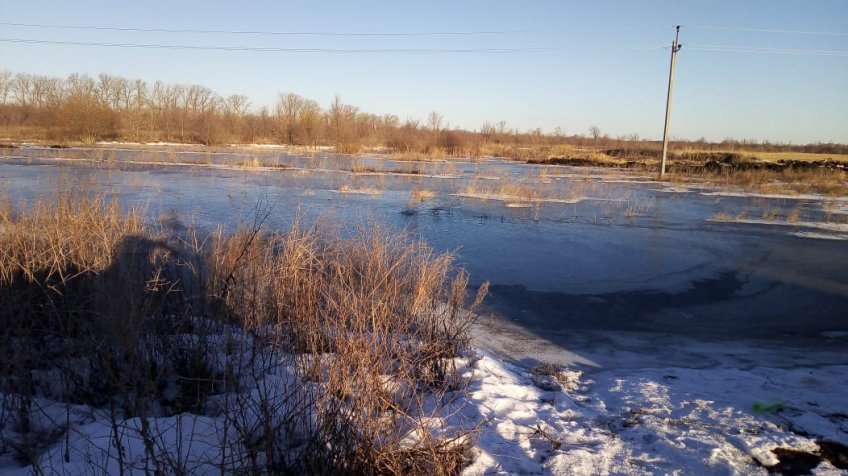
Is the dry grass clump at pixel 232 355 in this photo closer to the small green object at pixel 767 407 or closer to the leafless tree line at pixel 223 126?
the small green object at pixel 767 407

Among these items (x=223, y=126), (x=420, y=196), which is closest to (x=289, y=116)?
(x=223, y=126)

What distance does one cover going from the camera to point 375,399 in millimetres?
3109

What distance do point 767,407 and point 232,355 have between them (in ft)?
13.7

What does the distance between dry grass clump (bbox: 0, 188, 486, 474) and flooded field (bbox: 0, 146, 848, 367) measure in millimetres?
1638

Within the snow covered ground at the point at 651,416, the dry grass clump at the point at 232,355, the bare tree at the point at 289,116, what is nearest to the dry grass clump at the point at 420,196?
the dry grass clump at the point at 232,355

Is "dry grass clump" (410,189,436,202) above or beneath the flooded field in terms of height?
above

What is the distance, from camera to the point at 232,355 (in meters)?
3.72

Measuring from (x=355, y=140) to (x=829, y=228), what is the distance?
34310 mm

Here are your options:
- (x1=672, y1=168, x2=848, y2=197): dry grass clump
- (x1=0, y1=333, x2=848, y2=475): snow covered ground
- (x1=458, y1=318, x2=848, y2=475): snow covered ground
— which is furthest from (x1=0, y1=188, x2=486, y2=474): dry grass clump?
(x1=672, y1=168, x2=848, y2=197): dry grass clump

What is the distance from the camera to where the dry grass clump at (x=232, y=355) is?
2865 mm

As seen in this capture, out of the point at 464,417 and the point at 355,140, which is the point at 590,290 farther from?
the point at 355,140

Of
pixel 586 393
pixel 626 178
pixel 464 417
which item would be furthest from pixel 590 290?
pixel 626 178

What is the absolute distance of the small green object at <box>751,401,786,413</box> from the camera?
4023mm

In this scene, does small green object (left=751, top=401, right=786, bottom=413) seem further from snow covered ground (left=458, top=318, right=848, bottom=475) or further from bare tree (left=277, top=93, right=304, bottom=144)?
bare tree (left=277, top=93, right=304, bottom=144)
